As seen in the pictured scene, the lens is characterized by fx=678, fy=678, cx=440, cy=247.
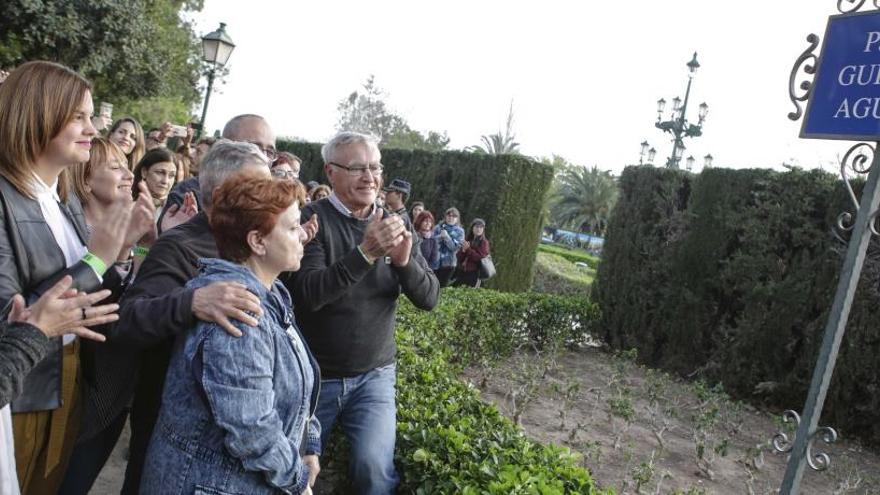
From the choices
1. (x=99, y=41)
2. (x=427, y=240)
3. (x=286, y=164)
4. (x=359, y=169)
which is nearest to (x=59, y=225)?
(x=359, y=169)

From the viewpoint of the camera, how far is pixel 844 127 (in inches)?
125

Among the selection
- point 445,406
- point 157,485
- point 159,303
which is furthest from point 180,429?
point 445,406

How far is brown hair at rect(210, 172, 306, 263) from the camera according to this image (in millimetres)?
2057

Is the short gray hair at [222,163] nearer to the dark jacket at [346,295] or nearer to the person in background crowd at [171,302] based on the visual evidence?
the person in background crowd at [171,302]

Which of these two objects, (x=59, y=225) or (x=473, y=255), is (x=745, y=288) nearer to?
(x=473, y=255)

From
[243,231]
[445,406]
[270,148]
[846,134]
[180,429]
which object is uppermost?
[846,134]

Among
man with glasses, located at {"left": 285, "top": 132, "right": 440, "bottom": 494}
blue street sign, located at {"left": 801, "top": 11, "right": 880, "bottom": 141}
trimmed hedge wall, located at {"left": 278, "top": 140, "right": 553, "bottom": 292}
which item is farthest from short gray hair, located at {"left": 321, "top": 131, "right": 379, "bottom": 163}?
trimmed hedge wall, located at {"left": 278, "top": 140, "right": 553, "bottom": 292}

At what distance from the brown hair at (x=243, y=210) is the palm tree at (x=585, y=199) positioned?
5599cm

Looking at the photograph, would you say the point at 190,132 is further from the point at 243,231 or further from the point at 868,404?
the point at 868,404

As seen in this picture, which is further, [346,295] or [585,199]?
[585,199]

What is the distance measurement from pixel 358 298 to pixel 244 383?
1290mm

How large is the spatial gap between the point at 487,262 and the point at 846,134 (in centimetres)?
838

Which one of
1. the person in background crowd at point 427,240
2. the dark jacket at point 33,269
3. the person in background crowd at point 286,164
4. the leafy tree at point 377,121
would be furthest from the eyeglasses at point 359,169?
the leafy tree at point 377,121

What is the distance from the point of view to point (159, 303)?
2.15 m
